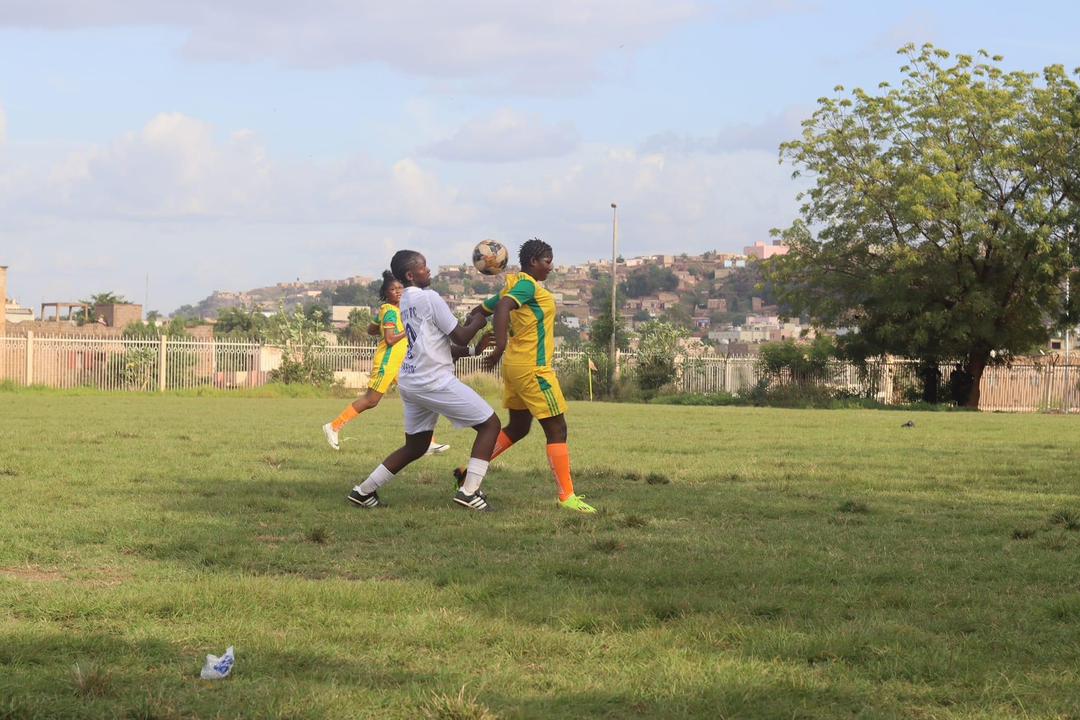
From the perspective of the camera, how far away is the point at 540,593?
5875mm

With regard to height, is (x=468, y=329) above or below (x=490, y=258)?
below

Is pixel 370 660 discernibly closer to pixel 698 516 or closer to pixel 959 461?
pixel 698 516

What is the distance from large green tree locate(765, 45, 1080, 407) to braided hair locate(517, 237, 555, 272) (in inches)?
1197

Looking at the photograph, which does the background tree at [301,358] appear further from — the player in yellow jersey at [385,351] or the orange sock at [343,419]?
the orange sock at [343,419]

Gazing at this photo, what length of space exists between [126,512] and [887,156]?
116 ft

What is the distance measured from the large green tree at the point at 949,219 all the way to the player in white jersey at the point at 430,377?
101 feet

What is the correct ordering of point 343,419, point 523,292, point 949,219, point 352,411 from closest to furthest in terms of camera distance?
point 523,292
point 343,419
point 352,411
point 949,219

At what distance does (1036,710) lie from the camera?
403 cm

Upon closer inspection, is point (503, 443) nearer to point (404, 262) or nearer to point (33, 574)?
point (404, 262)

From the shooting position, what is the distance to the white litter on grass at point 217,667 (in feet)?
14.0

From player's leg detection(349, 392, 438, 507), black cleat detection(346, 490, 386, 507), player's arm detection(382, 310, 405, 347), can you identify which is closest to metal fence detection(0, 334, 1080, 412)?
player's arm detection(382, 310, 405, 347)

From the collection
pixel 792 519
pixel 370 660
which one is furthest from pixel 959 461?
pixel 370 660

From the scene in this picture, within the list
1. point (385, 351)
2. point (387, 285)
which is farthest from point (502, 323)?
point (385, 351)

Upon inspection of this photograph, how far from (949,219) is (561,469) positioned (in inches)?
1253
